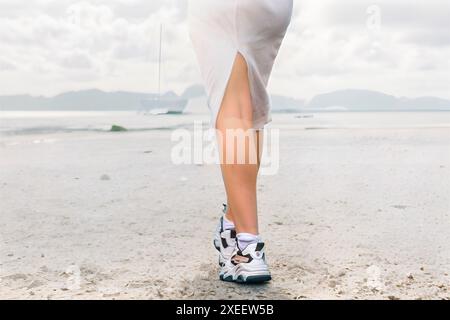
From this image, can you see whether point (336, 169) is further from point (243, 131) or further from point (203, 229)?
point (243, 131)

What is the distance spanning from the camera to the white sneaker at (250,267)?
5.65 feet

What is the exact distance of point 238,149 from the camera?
5.74ft

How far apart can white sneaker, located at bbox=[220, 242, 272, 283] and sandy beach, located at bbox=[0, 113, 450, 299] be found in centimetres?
3

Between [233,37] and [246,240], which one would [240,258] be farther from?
[233,37]

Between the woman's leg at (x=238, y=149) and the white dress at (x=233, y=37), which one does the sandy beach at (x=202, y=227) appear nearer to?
the woman's leg at (x=238, y=149)

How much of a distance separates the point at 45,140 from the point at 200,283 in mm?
4799

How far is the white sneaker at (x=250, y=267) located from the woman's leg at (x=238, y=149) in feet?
0.18

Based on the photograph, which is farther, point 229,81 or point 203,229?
point 203,229

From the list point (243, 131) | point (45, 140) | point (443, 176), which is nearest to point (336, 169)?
point (443, 176)

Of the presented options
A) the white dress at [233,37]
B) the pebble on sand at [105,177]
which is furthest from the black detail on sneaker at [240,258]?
the pebble on sand at [105,177]

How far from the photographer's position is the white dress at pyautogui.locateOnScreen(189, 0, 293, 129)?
5.65 feet

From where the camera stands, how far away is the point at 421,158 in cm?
458

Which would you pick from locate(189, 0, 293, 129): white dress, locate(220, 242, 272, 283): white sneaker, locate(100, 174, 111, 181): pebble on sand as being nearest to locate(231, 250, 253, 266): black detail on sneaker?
locate(220, 242, 272, 283): white sneaker

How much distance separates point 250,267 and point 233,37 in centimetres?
63
